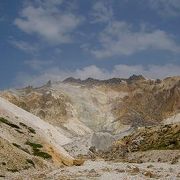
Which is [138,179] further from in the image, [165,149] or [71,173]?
[165,149]

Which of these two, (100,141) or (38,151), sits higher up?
(100,141)

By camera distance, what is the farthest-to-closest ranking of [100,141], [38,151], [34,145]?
[100,141]
[34,145]
[38,151]

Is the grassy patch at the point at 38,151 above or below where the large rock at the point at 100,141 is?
below

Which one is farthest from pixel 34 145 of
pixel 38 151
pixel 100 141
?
pixel 100 141

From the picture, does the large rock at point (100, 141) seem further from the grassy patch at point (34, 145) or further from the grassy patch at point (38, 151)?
the grassy patch at point (38, 151)

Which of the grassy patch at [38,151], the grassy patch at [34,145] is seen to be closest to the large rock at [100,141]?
the grassy patch at [34,145]

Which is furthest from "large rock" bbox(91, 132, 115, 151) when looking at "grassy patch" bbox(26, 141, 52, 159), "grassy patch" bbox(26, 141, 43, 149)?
"grassy patch" bbox(26, 141, 52, 159)

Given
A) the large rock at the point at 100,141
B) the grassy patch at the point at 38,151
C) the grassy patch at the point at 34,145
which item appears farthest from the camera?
the large rock at the point at 100,141

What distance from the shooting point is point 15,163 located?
57.1 m

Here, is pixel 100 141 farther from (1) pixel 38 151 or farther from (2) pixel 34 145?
(1) pixel 38 151

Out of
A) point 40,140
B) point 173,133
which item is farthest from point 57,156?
point 173,133

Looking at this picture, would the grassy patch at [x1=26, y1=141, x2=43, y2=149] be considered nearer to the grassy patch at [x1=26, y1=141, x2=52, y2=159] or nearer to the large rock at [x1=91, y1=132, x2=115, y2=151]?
the grassy patch at [x1=26, y1=141, x2=52, y2=159]

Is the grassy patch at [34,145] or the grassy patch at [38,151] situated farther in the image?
the grassy patch at [34,145]

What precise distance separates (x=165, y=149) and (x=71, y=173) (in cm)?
3731
